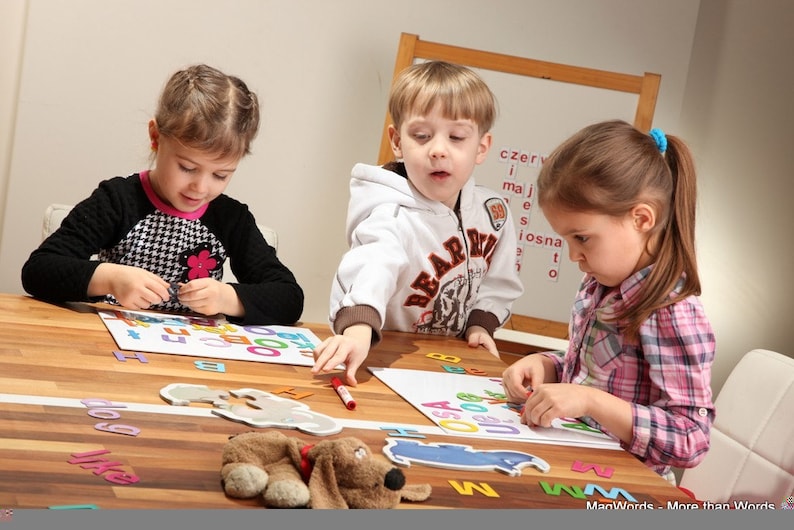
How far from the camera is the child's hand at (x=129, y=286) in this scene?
1.59 metres

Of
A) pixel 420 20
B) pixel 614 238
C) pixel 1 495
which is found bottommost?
pixel 1 495

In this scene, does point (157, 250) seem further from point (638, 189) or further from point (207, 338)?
point (638, 189)

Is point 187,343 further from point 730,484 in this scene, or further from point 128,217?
point 730,484

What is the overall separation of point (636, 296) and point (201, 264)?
93 centimetres

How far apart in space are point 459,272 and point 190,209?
1.94 feet

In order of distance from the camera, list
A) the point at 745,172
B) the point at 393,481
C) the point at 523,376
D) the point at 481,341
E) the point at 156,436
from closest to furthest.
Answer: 1. the point at 393,481
2. the point at 156,436
3. the point at 523,376
4. the point at 481,341
5. the point at 745,172

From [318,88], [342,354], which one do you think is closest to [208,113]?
[342,354]

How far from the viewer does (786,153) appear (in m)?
2.75

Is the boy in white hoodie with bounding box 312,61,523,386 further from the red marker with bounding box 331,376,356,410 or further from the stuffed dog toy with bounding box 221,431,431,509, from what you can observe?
the stuffed dog toy with bounding box 221,431,431,509

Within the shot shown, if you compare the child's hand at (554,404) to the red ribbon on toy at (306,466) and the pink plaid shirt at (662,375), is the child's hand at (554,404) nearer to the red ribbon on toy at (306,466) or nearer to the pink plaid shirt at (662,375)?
the pink plaid shirt at (662,375)

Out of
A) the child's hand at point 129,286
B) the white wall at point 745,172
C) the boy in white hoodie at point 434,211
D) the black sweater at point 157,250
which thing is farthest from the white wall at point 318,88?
the child's hand at point 129,286

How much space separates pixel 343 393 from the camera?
4.25 feet

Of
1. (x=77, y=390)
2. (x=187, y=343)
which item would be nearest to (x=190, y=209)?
(x=187, y=343)

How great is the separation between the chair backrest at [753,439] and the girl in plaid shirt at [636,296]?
10.8 inches
